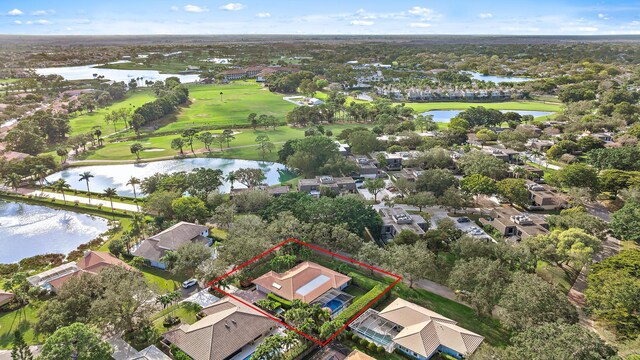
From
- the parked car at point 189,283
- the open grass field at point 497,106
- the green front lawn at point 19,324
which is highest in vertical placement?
the open grass field at point 497,106

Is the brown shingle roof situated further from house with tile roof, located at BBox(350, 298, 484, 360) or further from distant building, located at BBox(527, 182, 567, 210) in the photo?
distant building, located at BBox(527, 182, 567, 210)

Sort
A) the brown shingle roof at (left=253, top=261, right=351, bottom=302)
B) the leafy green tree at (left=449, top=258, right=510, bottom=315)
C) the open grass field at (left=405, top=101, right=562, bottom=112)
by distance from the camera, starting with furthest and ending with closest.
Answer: the open grass field at (left=405, top=101, right=562, bottom=112)
the brown shingle roof at (left=253, top=261, right=351, bottom=302)
the leafy green tree at (left=449, top=258, right=510, bottom=315)

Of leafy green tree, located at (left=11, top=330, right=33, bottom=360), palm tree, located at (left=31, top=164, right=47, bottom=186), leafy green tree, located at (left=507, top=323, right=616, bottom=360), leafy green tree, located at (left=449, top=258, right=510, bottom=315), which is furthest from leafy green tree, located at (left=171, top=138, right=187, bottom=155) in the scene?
leafy green tree, located at (left=507, top=323, right=616, bottom=360)

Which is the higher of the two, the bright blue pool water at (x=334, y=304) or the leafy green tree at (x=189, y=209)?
the leafy green tree at (x=189, y=209)

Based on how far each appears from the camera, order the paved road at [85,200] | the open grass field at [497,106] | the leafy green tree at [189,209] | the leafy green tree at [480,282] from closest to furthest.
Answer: the leafy green tree at [480,282] < the leafy green tree at [189,209] < the paved road at [85,200] < the open grass field at [497,106]

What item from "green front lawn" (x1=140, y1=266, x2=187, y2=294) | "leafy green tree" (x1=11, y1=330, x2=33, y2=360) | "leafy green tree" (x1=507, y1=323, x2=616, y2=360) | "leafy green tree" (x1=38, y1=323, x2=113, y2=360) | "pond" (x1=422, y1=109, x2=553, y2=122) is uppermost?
"pond" (x1=422, y1=109, x2=553, y2=122)

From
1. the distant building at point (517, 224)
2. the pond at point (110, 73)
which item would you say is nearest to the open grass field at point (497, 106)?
the distant building at point (517, 224)

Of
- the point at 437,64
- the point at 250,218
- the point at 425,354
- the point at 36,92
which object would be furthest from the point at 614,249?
the point at 437,64

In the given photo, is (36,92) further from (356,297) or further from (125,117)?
(356,297)

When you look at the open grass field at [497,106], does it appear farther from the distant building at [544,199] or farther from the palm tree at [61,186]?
the palm tree at [61,186]
